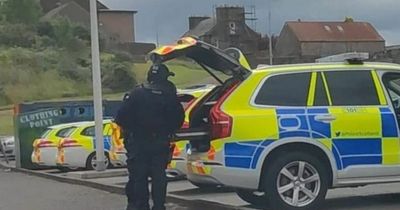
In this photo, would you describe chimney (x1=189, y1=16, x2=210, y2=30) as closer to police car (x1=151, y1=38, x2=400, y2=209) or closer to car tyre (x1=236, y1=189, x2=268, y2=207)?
car tyre (x1=236, y1=189, x2=268, y2=207)

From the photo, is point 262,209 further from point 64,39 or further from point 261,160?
point 64,39

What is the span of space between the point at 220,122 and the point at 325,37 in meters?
50.2

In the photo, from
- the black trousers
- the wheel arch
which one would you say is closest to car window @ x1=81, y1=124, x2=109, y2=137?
the black trousers

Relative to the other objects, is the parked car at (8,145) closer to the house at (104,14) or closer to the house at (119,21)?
the house at (104,14)

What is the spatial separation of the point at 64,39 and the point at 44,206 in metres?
66.8

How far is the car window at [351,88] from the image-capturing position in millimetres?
10344

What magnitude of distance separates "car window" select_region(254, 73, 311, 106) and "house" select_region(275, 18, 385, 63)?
137 feet

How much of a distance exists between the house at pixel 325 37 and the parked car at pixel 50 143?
29.5m

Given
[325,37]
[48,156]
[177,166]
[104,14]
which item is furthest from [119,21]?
[177,166]

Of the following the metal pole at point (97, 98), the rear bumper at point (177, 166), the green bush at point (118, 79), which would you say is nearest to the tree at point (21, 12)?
the green bush at point (118, 79)

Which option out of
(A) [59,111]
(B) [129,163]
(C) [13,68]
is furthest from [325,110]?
(C) [13,68]

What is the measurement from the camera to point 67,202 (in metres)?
15.1

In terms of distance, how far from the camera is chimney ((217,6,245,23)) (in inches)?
2869

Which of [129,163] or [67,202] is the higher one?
[129,163]
